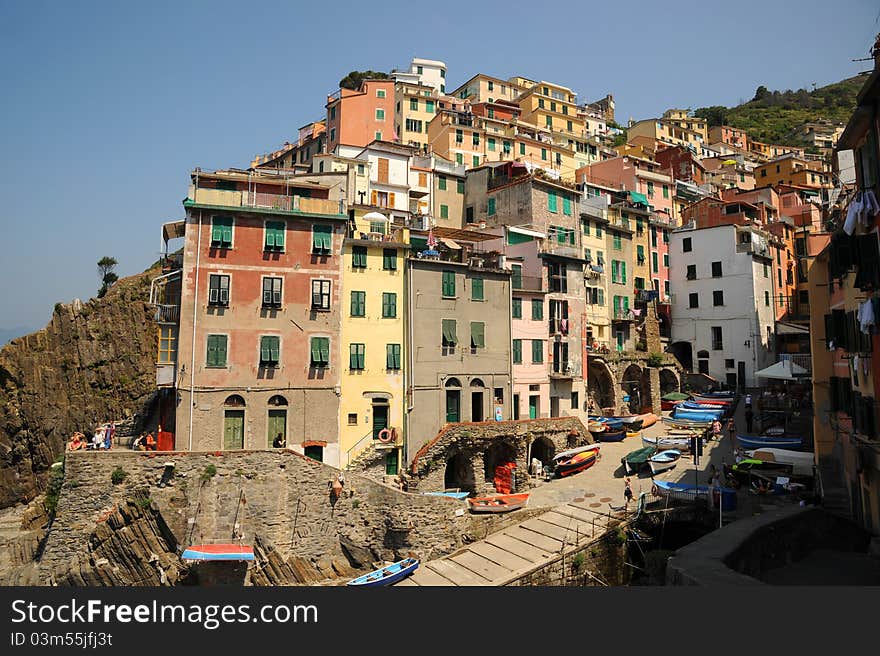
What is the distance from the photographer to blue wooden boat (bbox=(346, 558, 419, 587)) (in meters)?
27.5

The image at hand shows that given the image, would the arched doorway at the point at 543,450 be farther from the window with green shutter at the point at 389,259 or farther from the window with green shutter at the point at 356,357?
the window with green shutter at the point at 389,259

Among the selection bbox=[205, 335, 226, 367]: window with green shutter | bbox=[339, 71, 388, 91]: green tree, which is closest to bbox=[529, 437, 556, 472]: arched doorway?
bbox=[205, 335, 226, 367]: window with green shutter

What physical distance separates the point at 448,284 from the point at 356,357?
8018mm

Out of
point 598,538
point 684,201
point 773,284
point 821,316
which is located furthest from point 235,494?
point 684,201

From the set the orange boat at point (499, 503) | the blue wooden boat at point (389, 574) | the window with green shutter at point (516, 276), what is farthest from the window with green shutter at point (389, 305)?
the blue wooden boat at point (389, 574)

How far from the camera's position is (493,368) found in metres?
41.3

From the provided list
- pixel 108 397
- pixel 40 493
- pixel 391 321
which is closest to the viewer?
pixel 391 321

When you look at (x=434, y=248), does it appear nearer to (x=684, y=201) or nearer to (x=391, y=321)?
(x=391, y=321)

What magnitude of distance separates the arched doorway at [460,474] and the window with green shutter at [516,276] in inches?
517

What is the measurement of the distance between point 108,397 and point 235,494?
2614cm

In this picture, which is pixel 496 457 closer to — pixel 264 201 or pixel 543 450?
pixel 543 450

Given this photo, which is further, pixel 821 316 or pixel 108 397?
pixel 108 397

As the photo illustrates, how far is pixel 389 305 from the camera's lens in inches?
1486

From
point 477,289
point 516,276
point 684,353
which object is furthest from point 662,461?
point 684,353
